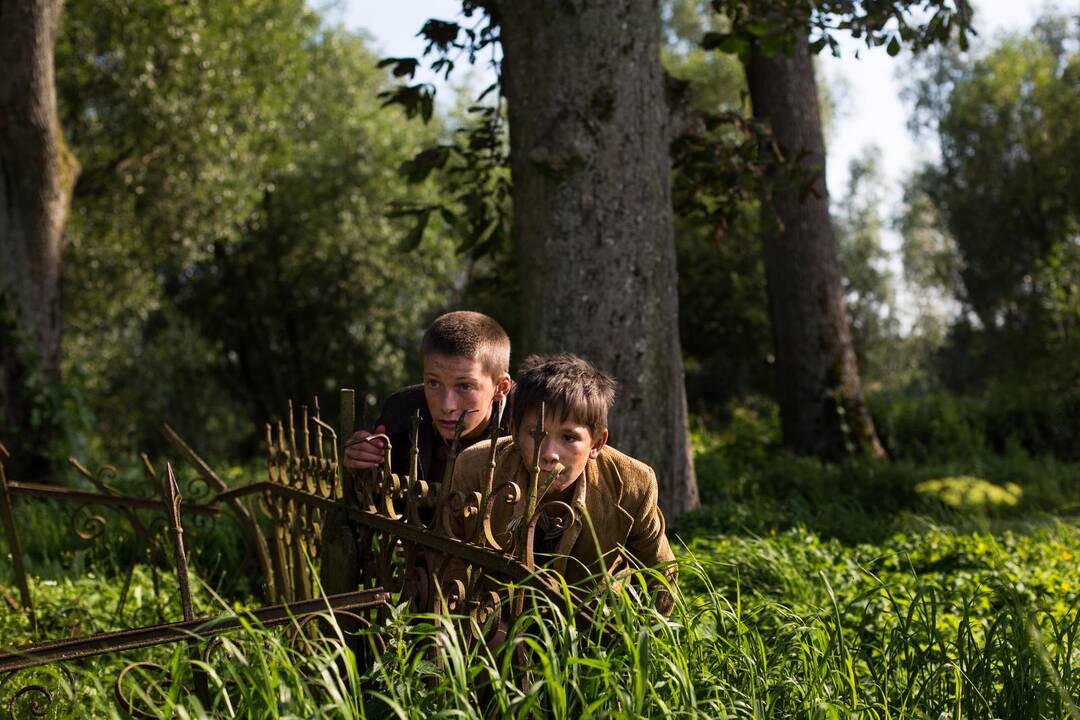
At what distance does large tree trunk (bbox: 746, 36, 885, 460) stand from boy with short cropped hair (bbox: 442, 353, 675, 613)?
25.3 ft

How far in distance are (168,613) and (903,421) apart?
382 inches

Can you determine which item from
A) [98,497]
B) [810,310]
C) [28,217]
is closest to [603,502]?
[98,497]

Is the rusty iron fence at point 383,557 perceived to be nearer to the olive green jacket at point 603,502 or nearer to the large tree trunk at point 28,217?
the olive green jacket at point 603,502

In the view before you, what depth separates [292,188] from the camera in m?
24.3

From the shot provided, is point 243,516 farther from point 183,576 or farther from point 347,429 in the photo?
point 183,576

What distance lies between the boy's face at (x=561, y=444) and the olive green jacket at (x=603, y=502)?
10cm

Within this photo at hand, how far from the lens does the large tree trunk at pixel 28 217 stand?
10188mm

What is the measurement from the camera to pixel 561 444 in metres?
3.03

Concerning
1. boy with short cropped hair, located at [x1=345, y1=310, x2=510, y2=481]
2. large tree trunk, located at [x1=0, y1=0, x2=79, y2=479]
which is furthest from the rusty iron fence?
large tree trunk, located at [x1=0, y1=0, x2=79, y2=479]

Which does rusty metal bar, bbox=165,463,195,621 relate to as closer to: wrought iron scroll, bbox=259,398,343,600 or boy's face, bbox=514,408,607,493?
wrought iron scroll, bbox=259,398,343,600

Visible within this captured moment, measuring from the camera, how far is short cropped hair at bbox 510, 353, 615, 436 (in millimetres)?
2988

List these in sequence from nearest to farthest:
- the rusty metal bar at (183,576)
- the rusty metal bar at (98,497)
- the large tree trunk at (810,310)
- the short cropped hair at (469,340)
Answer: the rusty metal bar at (183,576), the short cropped hair at (469,340), the rusty metal bar at (98,497), the large tree trunk at (810,310)

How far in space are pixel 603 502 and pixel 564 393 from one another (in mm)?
439

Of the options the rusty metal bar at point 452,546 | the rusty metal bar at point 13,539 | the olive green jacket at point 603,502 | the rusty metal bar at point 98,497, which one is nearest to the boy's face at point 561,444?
the olive green jacket at point 603,502
